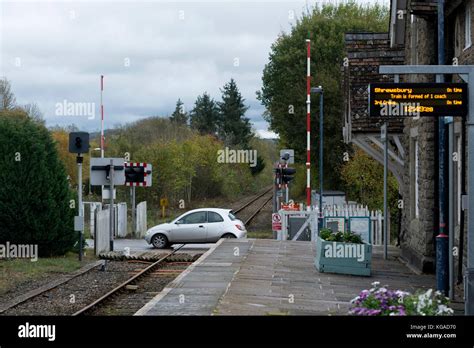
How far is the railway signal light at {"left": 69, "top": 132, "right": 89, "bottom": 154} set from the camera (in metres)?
23.4

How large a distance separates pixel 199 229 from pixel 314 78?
2445 centimetres

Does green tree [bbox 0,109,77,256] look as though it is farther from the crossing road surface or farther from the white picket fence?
the white picket fence

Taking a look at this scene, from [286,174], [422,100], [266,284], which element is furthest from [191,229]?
[422,100]

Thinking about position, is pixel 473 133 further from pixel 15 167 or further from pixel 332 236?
pixel 15 167

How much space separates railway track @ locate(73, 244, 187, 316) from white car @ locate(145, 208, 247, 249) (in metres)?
5.65

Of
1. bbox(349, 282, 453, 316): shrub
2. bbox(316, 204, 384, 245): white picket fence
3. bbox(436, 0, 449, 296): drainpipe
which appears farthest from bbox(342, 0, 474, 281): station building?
bbox(349, 282, 453, 316): shrub

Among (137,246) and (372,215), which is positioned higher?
(372,215)

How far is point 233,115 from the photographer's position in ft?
292

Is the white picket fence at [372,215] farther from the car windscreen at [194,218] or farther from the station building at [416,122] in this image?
the car windscreen at [194,218]

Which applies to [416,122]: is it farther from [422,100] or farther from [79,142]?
[79,142]

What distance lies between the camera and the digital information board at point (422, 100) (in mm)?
11648

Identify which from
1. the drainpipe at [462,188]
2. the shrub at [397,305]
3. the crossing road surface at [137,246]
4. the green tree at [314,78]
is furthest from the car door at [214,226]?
the green tree at [314,78]

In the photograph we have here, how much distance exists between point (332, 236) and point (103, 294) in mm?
4650
